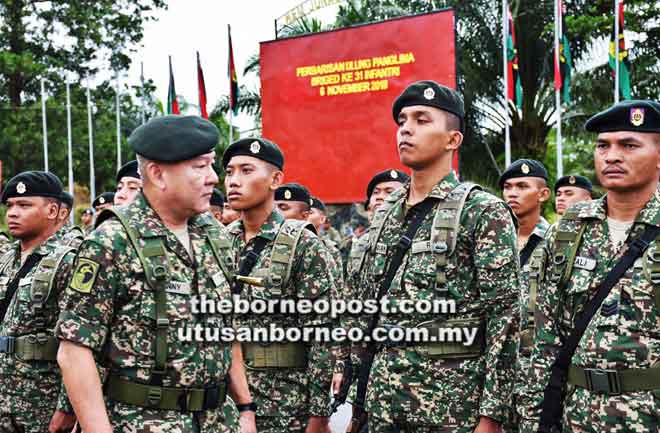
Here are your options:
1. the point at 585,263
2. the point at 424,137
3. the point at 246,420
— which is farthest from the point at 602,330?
the point at 246,420

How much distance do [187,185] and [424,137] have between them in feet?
4.08

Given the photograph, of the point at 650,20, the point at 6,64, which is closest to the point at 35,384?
the point at 650,20

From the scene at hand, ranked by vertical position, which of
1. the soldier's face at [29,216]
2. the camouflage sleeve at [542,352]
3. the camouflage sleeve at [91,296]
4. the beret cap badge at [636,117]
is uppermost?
the beret cap badge at [636,117]

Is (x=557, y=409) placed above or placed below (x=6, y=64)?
below

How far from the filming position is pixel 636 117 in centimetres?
319

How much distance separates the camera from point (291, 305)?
13.8 ft

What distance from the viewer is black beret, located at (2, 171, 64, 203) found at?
16.1ft

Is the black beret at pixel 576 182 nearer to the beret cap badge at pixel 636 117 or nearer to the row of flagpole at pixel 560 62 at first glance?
the beret cap badge at pixel 636 117

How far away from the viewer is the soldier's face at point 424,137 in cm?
350

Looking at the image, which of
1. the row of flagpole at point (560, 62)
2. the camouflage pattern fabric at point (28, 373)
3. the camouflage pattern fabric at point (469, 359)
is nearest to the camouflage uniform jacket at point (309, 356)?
the camouflage pattern fabric at point (469, 359)

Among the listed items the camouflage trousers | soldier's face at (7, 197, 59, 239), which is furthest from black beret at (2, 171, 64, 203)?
the camouflage trousers

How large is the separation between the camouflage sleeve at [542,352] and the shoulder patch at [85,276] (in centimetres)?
193

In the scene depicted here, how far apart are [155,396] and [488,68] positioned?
19038 millimetres

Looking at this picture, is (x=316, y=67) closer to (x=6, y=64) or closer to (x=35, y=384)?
(x=35, y=384)
